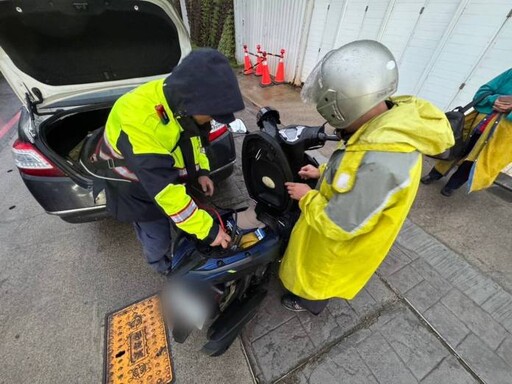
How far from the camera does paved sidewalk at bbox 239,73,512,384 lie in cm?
160

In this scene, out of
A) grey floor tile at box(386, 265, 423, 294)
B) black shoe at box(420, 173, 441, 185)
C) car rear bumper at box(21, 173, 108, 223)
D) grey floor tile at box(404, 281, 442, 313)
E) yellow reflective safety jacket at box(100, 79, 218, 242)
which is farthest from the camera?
black shoe at box(420, 173, 441, 185)

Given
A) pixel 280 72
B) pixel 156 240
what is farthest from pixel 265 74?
pixel 156 240

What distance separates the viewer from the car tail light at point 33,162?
1844 millimetres

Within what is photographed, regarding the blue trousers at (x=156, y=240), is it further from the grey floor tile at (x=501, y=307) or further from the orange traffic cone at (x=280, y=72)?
the orange traffic cone at (x=280, y=72)

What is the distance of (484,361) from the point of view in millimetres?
1664

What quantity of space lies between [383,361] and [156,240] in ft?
6.20

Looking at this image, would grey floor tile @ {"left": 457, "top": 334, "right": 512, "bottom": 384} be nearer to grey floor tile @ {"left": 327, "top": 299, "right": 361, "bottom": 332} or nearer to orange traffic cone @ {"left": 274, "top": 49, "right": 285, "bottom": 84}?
grey floor tile @ {"left": 327, "top": 299, "right": 361, "bottom": 332}

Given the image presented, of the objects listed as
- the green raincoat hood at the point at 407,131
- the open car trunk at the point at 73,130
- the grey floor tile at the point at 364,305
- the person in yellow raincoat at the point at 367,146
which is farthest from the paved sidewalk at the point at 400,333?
the open car trunk at the point at 73,130

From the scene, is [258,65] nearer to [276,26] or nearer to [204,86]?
[276,26]

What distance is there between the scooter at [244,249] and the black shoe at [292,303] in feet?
1.06

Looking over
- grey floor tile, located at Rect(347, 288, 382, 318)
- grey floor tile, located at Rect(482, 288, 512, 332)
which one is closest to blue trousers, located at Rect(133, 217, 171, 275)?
grey floor tile, located at Rect(347, 288, 382, 318)

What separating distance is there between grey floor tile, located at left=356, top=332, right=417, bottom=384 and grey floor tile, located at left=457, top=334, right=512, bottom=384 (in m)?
0.48

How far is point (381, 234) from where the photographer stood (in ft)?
3.62

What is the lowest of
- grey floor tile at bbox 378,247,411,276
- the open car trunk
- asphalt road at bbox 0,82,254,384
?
asphalt road at bbox 0,82,254,384
